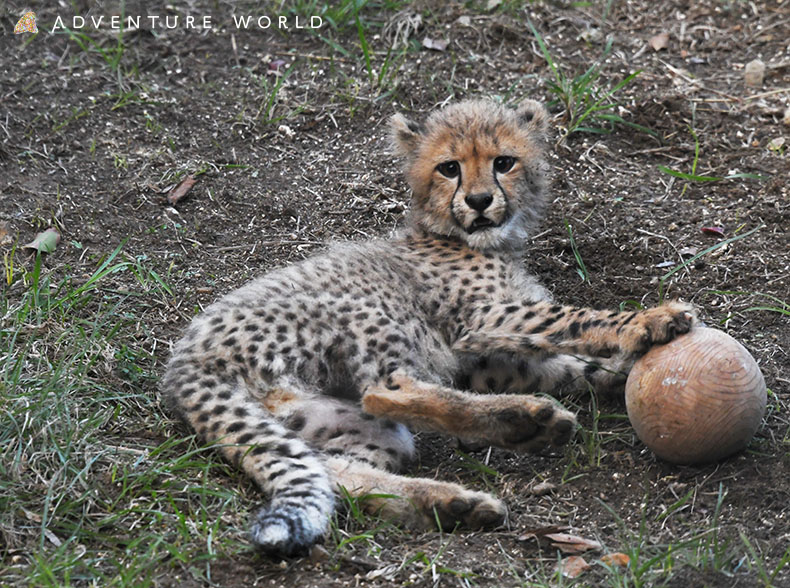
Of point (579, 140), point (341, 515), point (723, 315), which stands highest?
point (579, 140)

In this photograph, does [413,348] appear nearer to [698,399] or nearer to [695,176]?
[698,399]

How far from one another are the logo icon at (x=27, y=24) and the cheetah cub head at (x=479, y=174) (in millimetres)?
3193

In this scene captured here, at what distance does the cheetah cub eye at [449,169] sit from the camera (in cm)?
518

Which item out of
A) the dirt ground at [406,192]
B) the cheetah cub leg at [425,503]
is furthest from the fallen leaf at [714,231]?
the cheetah cub leg at [425,503]

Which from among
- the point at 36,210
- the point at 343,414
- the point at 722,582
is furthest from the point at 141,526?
the point at 36,210

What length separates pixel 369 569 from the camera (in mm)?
3516

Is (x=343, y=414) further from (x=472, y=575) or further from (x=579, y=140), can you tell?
(x=579, y=140)

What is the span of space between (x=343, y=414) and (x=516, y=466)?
2.30ft

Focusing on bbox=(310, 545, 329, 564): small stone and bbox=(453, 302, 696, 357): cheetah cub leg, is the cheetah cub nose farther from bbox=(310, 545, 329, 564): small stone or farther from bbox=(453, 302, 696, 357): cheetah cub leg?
bbox=(310, 545, 329, 564): small stone

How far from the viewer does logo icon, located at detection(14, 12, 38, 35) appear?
283 inches

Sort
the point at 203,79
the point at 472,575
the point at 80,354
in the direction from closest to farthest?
the point at 472,575 → the point at 80,354 → the point at 203,79

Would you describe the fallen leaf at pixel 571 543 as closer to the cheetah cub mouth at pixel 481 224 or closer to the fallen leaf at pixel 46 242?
the cheetah cub mouth at pixel 481 224

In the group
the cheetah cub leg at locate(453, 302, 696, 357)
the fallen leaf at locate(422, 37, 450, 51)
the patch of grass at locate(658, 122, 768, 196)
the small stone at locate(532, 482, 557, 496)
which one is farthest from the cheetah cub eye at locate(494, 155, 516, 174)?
the fallen leaf at locate(422, 37, 450, 51)

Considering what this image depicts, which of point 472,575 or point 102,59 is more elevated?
point 102,59
